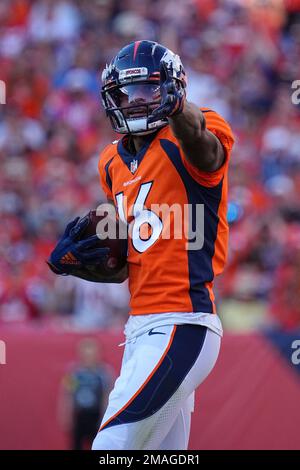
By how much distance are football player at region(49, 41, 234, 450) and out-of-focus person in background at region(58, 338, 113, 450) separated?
324cm

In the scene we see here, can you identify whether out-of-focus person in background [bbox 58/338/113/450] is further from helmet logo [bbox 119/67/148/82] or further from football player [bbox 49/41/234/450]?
helmet logo [bbox 119/67/148/82]

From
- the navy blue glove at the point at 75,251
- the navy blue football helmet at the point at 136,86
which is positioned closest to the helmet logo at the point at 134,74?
the navy blue football helmet at the point at 136,86

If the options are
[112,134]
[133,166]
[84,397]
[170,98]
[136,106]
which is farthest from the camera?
[112,134]

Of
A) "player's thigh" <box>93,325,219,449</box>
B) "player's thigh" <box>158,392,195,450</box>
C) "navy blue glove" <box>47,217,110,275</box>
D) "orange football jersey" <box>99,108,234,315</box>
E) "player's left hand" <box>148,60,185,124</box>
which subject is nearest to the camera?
"player's left hand" <box>148,60,185,124</box>

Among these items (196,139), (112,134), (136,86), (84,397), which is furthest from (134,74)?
(112,134)

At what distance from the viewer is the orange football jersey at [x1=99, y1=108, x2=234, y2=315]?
3.55 metres

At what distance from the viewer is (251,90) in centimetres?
978

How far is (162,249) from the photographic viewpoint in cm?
358

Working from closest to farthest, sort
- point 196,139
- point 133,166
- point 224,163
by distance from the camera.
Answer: point 196,139 → point 224,163 → point 133,166

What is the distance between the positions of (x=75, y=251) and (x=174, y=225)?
52cm

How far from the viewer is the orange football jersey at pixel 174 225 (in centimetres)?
355

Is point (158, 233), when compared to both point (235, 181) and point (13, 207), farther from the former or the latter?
point (13, 207)

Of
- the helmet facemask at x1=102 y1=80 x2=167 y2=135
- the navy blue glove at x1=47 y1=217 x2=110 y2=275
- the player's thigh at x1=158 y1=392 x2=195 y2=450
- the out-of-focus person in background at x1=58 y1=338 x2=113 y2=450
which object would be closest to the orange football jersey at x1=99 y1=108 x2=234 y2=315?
the helmet facemask at x1=102 y1=80 x2=167 y2=135

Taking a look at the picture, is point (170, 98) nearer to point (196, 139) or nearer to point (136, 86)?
point (196, 139)
